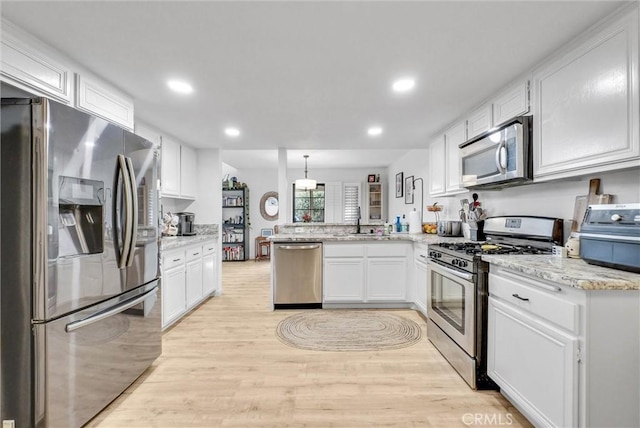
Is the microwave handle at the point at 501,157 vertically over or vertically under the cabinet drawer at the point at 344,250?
over

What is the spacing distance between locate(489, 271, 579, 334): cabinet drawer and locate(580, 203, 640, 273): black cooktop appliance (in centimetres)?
31

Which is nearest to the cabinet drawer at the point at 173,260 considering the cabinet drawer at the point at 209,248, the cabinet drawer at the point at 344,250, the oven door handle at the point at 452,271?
the cabinet drawer at the point at 209,248

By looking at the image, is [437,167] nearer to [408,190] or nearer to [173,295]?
[408,190]

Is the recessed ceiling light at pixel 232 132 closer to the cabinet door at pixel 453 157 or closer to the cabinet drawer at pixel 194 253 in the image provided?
the cabinet drawer at pixel 194 253

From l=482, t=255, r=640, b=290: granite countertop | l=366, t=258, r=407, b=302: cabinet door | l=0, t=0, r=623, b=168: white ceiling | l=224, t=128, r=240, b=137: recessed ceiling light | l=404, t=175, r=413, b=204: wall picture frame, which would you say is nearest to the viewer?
l=482, t=255, r=640, b=290: granite countertop

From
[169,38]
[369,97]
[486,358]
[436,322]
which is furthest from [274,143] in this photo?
[486,358]

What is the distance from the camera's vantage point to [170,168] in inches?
139

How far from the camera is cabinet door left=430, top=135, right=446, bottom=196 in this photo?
11.0 ft

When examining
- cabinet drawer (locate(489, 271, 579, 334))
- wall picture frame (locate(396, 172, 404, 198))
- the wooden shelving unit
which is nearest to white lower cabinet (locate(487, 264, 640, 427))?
cabinet drawer (locate(489, 271, 579, 334))

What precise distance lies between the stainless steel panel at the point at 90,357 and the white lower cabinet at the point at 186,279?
0.79 metres

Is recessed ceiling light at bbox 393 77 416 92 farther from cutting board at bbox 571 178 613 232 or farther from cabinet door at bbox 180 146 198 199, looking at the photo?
cabinet door at bbox 180 146 198 199

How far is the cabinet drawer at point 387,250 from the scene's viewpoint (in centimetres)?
344

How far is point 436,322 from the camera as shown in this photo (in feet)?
7.95

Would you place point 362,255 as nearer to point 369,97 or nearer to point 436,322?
point 436,322
